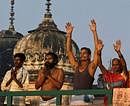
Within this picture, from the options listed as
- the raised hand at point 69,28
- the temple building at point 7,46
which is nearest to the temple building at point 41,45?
the temple building at point 7,46

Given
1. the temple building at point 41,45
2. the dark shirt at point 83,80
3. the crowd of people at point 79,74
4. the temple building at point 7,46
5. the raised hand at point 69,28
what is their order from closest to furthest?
the crowd of people at point 79,74
the dark shirt at point 83,80
the raised hand at point 69,28
the temple building at point 41,45
the temple building at point 7,46

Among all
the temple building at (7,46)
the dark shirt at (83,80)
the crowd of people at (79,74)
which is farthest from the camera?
the temple building at (7,46)

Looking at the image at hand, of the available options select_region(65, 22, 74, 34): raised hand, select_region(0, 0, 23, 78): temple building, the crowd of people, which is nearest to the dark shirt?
the crowd of people

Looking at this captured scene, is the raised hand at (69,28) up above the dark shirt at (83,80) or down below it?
above

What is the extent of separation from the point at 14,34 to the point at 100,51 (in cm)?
4416

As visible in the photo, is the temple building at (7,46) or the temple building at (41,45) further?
the temple building at (7,46)

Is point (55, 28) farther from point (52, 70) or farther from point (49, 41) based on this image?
point (52, 70)

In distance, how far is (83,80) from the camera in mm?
9344

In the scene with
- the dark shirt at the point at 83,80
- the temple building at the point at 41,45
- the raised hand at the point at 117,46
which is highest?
the temple building at the point at 41,45

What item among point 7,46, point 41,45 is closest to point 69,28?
point 41,45

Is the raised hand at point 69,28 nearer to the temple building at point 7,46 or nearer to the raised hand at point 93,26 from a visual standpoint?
the raised hand at point 93,26

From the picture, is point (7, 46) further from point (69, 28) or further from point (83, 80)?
point (83, 80)

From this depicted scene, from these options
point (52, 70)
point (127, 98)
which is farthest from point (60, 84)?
point (127, 98)

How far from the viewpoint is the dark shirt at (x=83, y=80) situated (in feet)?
30.6
